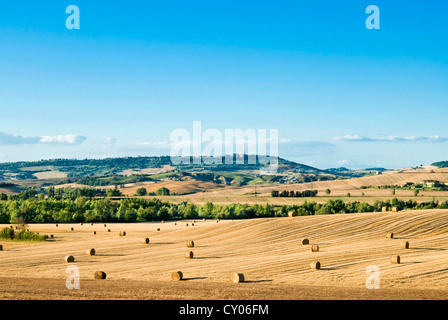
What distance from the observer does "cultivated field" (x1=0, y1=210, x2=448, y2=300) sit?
24531 mm

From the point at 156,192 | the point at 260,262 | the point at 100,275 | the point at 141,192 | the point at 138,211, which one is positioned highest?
the point at 100,275

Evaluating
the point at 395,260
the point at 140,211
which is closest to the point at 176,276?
the point at 395,260

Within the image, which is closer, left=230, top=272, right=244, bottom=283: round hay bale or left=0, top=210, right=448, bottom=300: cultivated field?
Result: left=0, top=210, right=448, bottom=300: cultivated field

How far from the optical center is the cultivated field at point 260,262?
24.5 m

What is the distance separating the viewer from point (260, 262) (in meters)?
→ 35.3

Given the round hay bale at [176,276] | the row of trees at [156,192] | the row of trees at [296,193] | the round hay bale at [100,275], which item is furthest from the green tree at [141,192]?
the round hay bale at [176,276]

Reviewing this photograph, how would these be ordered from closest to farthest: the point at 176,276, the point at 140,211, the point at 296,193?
the point at 176,276 → the point at 140,211 → the point at 296,193

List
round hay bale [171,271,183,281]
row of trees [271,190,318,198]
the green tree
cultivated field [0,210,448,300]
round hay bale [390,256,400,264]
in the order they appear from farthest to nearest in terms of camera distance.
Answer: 1. the green tree
2. row of trees [271,190,318,198]
3. round hay bale [390,256,400,264]
4. round hay bale [171,271,183,281]
5. cultivated field [0,210,448,300]

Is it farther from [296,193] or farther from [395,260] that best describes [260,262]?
[296,193]

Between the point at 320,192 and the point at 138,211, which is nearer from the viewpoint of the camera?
the point at 138,211

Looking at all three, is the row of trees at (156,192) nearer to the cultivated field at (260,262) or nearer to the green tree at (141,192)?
the green tree at (141,192)

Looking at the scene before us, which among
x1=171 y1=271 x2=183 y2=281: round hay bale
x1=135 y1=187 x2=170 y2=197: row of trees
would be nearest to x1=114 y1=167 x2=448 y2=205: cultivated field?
x1=135 y1=187 x2=170 y2=197: row of trees

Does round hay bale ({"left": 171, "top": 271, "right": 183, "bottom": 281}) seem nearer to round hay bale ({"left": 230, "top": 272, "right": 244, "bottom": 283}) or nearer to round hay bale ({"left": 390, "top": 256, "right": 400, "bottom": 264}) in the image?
round hay bale ({"left": 230, "top": 272, "right": 244, "bottom": 283})
